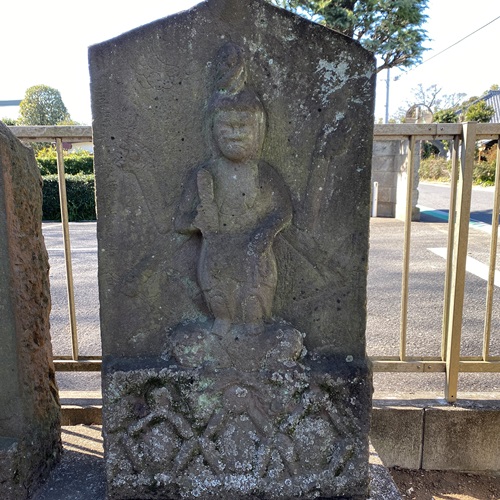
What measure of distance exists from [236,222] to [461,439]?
6.61ft

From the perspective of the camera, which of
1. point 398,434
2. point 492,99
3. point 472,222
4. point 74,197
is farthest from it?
point 492,99

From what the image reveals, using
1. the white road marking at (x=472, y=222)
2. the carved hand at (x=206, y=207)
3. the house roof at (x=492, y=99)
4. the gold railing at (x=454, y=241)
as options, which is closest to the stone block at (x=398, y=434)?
the gold railing at (x=454, y=241)

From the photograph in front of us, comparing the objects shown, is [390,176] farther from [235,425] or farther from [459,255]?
[235,425]

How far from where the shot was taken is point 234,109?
65.9 inches

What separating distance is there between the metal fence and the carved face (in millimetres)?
1128

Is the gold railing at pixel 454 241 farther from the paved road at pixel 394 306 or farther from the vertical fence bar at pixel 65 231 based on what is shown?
the vertical fence bar at pixel 65 231

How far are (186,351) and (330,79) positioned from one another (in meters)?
1.14

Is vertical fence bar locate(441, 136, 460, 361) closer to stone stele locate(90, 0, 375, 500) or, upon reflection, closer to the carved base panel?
stone stele locate(90, 0, 375, 500)

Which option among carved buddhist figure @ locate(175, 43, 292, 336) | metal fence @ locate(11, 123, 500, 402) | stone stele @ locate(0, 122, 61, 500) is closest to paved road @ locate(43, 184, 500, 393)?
metal fence @ locate(11, 123, 500, 402)

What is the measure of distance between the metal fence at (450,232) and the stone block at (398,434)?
23 cm

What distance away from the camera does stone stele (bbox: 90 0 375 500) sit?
1713 millimetres

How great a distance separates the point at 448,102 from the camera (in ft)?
157

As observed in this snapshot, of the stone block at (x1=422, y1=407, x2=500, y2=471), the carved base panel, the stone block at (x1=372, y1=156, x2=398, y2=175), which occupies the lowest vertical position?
the stone block at (x1=422, y1=407, x2=500, y2=471)

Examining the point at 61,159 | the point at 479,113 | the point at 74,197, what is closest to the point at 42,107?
the point at 74,197
